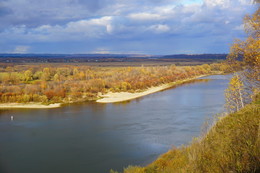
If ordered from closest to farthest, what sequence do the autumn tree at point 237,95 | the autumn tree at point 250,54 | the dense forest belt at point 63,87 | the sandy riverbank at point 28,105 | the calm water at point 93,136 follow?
the autumn tree at point 250,54 < the autumn tree at point 237,95 < the calm water at point 93,136 < the sandy riverbank at point 28,105 < the dense forest belt at point 63,87

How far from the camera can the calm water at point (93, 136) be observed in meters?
A: 11.8

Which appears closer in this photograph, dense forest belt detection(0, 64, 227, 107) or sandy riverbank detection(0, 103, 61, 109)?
sandy riverbank detection(0, 103, 61, 109)

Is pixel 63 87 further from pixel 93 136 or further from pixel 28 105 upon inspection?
pixel 93 136

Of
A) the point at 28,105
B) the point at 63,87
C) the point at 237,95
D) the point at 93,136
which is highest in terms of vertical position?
the point at 237,95

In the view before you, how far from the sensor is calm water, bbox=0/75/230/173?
11828 mm

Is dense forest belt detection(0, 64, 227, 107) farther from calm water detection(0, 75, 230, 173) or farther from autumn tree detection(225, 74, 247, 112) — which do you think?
autumn tree detection(225, 74, 247, 112)

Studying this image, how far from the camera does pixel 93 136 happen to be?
624 inches

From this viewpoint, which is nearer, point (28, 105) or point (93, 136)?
point (93, 136)

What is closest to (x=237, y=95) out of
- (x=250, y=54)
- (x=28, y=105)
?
(x=250, y=54)

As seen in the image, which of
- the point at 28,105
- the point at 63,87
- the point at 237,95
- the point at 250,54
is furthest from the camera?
the point at 63,87

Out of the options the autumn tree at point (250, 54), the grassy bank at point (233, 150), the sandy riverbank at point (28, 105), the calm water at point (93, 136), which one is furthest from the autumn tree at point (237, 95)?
the sandy riverbank at point (28, 105)

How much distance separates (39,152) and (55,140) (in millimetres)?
2017

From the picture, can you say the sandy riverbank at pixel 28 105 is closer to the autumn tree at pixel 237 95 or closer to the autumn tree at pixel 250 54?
the autumn tree at pixel 237 95

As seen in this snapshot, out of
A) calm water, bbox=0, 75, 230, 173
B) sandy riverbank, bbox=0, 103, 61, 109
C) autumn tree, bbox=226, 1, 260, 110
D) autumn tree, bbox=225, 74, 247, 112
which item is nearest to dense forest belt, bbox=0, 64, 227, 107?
sandy riverbank, bbox=0, 103, 61, 109
